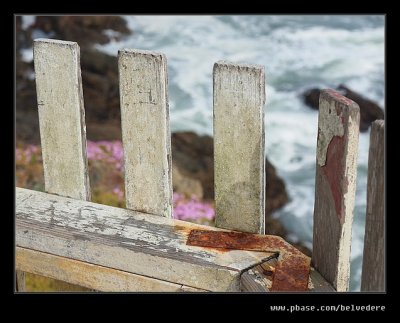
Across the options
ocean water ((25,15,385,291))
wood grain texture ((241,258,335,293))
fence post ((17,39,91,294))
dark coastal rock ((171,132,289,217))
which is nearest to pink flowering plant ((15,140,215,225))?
dark coastal rock ((171,132,289,217))

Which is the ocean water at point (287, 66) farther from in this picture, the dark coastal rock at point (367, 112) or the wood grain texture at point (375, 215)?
the wood grain texture at point (375, 215)

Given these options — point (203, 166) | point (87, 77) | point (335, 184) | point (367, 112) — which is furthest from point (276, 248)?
point (87, 77)

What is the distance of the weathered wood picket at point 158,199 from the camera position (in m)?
1.78

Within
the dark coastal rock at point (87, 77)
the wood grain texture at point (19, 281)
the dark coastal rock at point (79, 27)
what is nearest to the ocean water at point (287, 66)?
the dark coastal rock at point (79, 27)

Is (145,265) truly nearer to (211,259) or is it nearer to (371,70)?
(211,259)

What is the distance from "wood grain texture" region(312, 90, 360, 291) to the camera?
1.67 meters

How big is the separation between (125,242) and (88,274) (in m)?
0.16

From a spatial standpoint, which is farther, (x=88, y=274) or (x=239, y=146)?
(x=88, y=274)

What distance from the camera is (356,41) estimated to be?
1169 centimetres

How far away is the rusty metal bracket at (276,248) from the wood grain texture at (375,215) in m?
0.19

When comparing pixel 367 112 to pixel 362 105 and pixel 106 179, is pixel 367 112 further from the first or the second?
pixel 106 179

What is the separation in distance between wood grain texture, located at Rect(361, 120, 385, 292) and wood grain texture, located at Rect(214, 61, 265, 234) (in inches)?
14.8

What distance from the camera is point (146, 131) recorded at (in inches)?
78.8

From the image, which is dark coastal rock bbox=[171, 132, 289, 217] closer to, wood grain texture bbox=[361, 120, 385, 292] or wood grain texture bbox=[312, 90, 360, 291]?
wood grain texture bbox=[312, 90, 360, 291]
